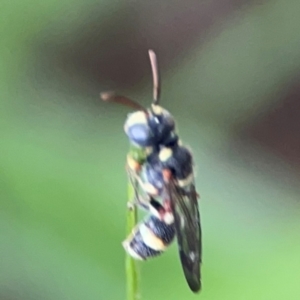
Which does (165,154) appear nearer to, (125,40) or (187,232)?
(187,232)

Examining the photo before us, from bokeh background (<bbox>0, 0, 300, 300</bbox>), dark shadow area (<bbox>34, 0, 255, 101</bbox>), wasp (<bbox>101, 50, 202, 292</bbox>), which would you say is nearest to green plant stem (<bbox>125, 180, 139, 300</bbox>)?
wasp (<bbox>101, 50, 202, 292</bbox>)

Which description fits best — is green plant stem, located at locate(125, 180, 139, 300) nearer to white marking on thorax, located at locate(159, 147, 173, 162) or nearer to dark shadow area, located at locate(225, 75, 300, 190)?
white marking on thorax, located at locate(159, 147, 173, 162)

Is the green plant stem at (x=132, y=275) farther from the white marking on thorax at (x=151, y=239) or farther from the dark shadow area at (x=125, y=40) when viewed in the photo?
the dark shadow area at (x=125, y=40)

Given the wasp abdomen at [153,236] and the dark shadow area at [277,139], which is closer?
the wasp abdomen at [153,236]

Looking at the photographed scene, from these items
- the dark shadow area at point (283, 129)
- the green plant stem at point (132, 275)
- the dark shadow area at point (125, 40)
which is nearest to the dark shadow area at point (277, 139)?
the dark shadow area at point (283, 129)

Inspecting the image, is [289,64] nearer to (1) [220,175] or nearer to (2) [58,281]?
(1) [220,175]

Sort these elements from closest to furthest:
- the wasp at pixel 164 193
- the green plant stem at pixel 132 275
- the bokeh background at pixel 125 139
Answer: the green plant stem at pixel 132 275
the wasp at pixel 164 193
the bokeh background at pixel 125 139

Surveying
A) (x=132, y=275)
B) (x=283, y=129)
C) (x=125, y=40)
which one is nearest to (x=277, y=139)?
(x=283, y=129)
